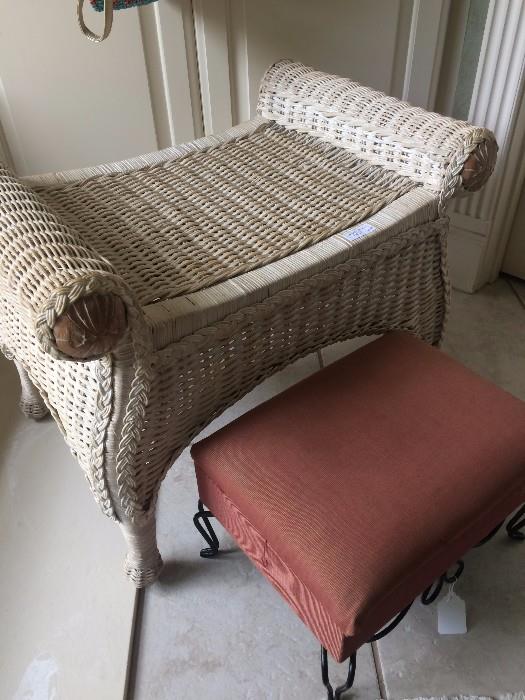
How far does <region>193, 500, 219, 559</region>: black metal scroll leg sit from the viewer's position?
1.03 m

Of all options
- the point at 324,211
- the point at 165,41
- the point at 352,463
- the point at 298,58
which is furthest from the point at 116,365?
the point at 298,58

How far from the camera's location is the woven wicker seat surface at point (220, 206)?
0.92 m

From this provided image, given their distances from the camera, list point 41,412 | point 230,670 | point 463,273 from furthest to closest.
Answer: point 463,273
point 41,412
point 230,670

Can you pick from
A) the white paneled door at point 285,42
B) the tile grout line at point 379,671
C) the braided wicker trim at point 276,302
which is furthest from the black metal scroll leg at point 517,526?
the white paneled door at point 285,42

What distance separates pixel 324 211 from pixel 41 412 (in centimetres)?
77

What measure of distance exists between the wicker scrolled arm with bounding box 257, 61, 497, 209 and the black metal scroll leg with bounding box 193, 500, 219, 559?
2.21ft

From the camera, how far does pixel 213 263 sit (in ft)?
2.99

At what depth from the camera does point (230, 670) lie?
95 centimetres

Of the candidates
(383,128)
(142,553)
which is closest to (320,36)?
(383,128)

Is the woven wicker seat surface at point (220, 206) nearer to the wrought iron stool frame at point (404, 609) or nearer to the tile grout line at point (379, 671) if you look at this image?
the wrought iron stool frame at point (404, 609)

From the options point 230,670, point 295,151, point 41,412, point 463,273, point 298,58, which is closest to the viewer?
point 230,670

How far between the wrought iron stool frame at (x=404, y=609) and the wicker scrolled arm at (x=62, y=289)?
1.44 feet

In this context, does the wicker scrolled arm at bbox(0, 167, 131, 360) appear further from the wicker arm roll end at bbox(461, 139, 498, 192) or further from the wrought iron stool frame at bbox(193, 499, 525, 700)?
the wicker arm roll end at bbox(461, 139, 498, 192)

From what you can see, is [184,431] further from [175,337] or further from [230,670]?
[230,670]
